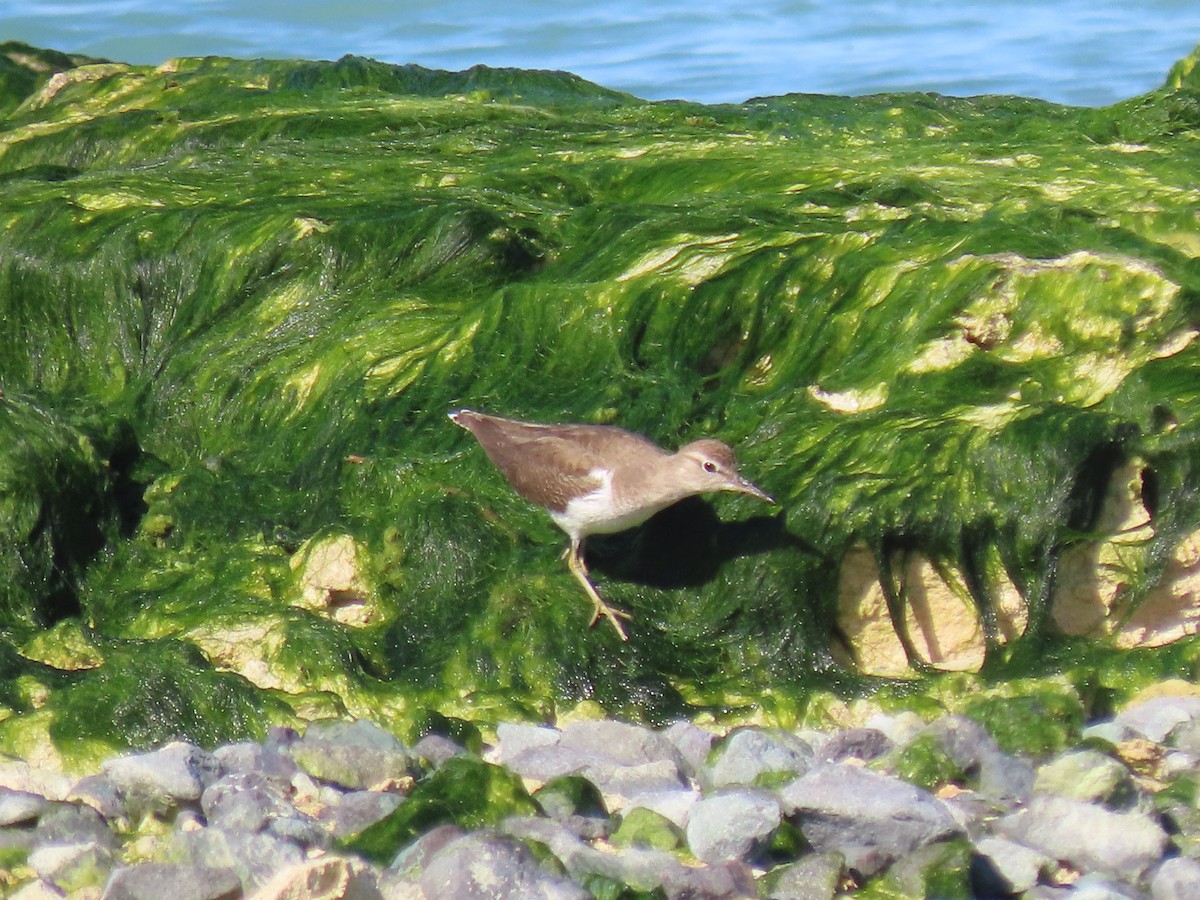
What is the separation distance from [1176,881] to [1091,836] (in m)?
0.20

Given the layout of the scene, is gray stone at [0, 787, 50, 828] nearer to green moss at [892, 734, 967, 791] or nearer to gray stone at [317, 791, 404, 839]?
gray stone at [317, 791, 404, 839]

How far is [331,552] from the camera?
16.6ft

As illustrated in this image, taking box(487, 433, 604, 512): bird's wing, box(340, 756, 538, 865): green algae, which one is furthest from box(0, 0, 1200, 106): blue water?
box(340, 756, 538, 865): green algae

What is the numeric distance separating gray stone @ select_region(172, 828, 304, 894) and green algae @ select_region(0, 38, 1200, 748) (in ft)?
2.96

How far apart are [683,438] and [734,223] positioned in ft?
3.58

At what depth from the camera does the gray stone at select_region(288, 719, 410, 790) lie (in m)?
3.70

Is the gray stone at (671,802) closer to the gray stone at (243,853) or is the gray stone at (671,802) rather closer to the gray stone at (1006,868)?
the gray stone at (1006,868)

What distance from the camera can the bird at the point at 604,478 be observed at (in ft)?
15.7

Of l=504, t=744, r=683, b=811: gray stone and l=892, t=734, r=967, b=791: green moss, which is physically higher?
l=892, t=734, r=967, b=791: green moss

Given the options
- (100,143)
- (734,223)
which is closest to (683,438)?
(734,223)

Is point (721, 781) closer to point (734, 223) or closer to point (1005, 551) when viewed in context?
point (1005, 551)

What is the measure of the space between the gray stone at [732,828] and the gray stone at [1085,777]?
625 mm

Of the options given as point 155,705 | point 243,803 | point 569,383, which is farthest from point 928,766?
point 569,383

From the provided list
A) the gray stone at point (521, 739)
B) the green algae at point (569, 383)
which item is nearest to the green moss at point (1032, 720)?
the green algae at point (569, 383)
